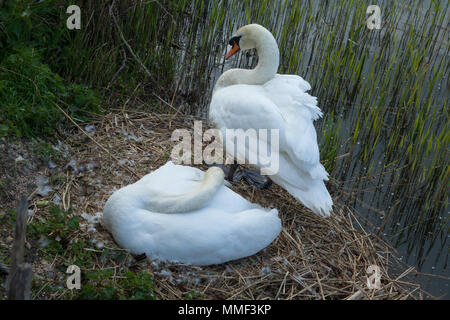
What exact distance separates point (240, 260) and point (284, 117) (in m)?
1.16

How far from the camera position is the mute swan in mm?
4145

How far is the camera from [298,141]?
4129 millimetres

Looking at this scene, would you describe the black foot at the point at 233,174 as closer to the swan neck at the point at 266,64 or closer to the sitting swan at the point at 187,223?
the swan neck at the point at 266,64

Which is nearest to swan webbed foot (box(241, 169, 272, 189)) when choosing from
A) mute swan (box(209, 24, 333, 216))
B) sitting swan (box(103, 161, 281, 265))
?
mute swan (box(209, 24, 333, 216))

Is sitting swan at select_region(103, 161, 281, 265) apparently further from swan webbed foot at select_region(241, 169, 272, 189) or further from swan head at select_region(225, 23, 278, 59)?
swan head at select_region(225, 23, 278, 59)

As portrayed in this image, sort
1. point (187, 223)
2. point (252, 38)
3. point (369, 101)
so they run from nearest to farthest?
point (187, 223) < point (252, 38) < point (369, 101)

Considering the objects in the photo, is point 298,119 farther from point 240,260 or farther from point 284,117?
point 240,260

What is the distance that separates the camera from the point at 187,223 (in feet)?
11.9

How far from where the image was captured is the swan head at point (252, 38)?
16.0ft

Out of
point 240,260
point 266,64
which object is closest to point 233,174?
point 266,64
